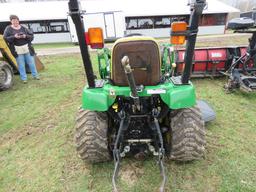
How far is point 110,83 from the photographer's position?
8.02 feet

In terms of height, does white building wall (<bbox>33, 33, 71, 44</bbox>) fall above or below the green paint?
below

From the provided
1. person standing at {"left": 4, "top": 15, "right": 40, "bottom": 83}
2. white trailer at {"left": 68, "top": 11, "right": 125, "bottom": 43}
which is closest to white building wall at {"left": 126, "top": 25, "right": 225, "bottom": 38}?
white trailer at {"left": 68, "top": 11, "right": 125, "bottom": 43}

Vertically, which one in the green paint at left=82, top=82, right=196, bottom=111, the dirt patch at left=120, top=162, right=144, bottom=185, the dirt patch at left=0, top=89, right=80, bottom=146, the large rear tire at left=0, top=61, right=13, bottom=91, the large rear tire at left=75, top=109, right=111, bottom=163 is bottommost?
the dirt patch at left=0, top=89, right=80, bottom=146

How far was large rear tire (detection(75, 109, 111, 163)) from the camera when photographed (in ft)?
8.07

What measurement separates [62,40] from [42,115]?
1602 centimetres

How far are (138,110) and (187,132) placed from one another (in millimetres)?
571

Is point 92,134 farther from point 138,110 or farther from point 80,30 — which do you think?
point 80,30

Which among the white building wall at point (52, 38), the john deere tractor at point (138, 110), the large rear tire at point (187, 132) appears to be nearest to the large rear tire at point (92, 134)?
the john deere tractor at point (138, 110)

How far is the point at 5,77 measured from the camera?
5875 millimetres

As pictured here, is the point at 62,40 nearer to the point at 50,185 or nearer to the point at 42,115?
the point at 42,115

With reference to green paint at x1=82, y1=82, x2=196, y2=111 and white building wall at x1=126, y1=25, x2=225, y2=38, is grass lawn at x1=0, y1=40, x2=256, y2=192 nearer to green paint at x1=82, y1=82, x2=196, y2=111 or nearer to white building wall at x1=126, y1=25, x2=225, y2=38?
green paint at x1=82, y1=82, x2=196, y2=111

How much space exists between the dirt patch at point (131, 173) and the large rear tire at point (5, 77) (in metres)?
4.47

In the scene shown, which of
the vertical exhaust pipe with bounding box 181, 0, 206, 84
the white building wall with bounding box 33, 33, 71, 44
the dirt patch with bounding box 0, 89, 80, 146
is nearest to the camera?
the vertical exhaust pipe with bounding box 181, 0, 206, 84

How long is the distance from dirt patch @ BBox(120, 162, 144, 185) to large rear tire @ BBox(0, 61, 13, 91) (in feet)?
14.7
